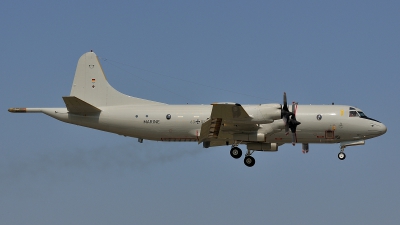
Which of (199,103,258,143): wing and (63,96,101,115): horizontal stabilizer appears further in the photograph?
(63,96,101,115): horizontal stabilizer

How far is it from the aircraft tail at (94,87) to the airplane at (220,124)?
1.02ft

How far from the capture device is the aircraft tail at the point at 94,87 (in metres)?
48.9

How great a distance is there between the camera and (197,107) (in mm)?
47094

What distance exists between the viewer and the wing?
1666 inches

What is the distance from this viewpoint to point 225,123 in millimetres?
44562

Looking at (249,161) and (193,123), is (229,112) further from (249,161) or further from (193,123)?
(249,161)

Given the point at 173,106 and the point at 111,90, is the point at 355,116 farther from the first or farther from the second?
the point at 111,90

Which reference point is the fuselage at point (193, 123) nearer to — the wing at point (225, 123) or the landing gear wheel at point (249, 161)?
the wing at point (225, 123)

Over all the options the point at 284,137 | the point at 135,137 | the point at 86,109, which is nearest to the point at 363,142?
the point at 284,137

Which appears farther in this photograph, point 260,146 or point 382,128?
point 260,146

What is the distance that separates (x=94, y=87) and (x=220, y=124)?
1026 centimetres

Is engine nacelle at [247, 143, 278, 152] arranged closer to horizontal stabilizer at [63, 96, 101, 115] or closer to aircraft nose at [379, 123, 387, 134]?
aircraft nose at [379, 123, 387, 134]

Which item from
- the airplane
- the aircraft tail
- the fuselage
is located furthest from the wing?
the aircraft tail

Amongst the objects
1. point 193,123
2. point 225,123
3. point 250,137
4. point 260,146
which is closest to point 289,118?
point 250,137
